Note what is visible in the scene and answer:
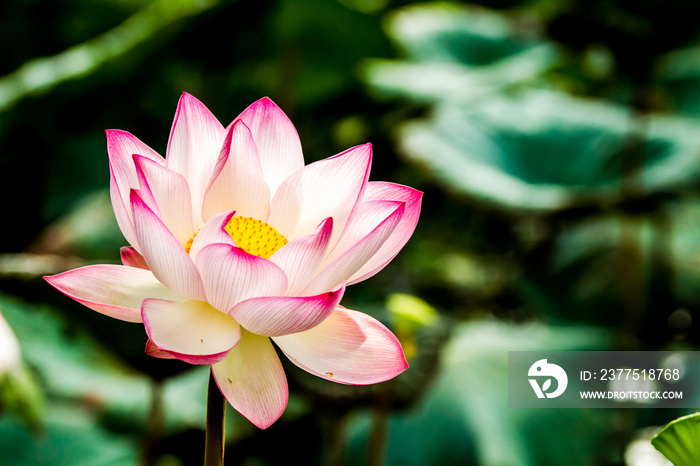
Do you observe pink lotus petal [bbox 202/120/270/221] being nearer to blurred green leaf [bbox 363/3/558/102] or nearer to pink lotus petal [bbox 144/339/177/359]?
pink lotus petal [bbox 144/339/177/359]

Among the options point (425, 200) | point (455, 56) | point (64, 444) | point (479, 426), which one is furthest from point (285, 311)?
point (455, 56)

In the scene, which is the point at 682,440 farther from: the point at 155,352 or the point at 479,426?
the point at 479,426

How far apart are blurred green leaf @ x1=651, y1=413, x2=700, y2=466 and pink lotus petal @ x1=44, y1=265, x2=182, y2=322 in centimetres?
19

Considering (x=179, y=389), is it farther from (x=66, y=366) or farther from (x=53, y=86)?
(x=53, y=86)

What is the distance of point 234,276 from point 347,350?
0.06m

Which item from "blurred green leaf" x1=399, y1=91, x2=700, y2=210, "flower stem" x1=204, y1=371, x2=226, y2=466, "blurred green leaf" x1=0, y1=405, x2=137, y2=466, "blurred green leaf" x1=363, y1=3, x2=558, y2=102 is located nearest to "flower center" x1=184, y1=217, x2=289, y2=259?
"flower stem" x1=204, y1=371, x2=226, y2=466

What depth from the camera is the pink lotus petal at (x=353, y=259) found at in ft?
0.81

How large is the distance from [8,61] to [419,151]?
149 centimetres

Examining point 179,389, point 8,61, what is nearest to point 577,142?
point 179,389

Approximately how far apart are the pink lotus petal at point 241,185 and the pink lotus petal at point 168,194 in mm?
15

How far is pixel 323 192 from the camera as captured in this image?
0.31 meters

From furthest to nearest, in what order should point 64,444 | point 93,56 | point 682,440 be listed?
point 93,56 → point 64,444 → point 682,440

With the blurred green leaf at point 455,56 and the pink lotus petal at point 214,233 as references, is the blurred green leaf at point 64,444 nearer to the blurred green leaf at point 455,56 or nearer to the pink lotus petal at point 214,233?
the pink lotus petal at point 214,233

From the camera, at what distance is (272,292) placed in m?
0.26
